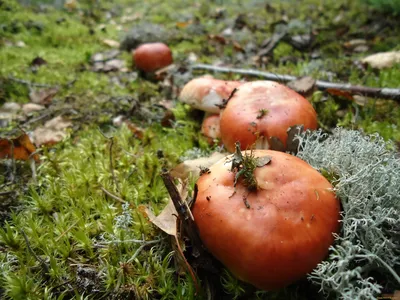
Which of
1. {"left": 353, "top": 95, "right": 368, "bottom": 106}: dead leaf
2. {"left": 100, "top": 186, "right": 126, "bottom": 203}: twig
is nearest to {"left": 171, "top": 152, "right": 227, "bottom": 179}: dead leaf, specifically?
{"left": 100, "top": 186, "right": 126, "bottom": 203}: twig

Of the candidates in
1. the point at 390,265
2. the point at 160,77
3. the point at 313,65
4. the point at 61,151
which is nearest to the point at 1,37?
the point at 160,77

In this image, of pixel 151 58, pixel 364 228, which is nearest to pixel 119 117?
pixel 151 58

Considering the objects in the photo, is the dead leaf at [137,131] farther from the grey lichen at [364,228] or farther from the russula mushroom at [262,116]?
the grey lichen at [364,228]

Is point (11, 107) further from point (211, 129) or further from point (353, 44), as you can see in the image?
point (353, 44)

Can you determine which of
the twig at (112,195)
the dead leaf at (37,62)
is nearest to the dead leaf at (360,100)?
the twig at (112,195)

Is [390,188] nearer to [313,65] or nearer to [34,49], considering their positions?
[313,65]

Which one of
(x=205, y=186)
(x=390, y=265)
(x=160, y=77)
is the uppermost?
(x=205, y=186)

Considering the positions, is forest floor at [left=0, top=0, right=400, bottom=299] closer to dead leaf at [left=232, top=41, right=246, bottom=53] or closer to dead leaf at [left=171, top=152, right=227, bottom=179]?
dead leaf at [left=232, top=41, right=246, bottom=53]
